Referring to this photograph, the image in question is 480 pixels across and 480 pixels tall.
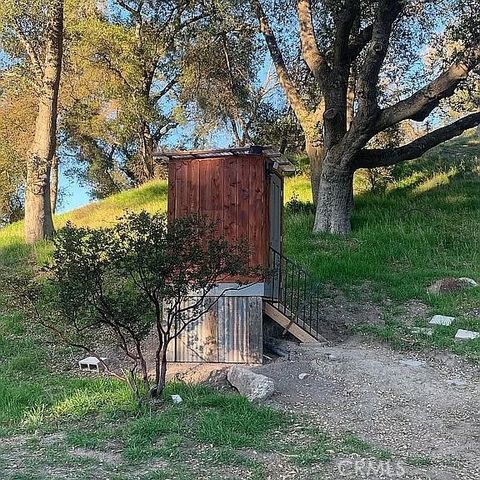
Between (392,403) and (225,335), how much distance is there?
247cm

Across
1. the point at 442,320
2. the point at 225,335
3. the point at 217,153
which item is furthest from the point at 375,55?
the point at 225,335

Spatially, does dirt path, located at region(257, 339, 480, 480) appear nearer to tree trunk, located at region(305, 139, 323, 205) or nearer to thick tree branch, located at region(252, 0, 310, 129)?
tree trunk, located at region(305, 139, 323, 205)

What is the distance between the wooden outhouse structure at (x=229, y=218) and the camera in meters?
7.79

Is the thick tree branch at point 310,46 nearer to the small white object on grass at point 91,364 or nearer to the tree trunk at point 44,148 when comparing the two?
the tree trunk at point 44,148

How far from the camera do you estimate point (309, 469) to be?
14.4 ft

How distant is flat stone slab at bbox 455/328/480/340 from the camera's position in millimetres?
8375

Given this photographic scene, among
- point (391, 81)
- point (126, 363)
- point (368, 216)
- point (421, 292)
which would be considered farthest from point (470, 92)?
point (126, 363)

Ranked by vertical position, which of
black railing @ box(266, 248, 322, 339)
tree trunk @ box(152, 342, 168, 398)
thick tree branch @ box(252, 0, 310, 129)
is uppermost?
thick tree branch @ box(252, 0, 310, 129)

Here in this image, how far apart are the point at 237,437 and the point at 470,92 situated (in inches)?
460

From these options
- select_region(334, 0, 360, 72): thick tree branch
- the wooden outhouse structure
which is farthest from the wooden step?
select_region(334, 0, 360, 72): thick tree branch

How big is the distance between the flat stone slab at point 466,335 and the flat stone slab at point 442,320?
0.43 metres

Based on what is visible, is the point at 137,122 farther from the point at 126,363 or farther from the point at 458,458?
the point at 458,458

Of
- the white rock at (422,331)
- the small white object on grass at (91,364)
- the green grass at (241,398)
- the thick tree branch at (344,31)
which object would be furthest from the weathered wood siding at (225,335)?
the thick tree branch at (344,31)

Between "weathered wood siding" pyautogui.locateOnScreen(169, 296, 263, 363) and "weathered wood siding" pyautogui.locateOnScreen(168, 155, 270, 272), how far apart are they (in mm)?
651
